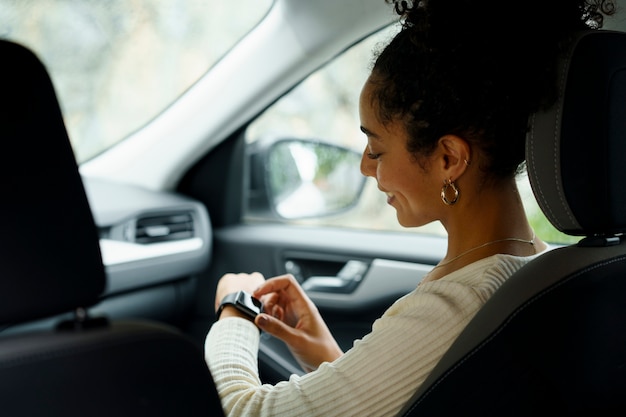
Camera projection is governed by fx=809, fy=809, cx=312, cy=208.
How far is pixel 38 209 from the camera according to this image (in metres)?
0.83

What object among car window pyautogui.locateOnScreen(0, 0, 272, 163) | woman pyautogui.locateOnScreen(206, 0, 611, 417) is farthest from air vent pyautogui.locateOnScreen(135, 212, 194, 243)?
woman pyautogui.locateOnScreen(206, 0, 611, 417)

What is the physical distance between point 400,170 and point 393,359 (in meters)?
0.37

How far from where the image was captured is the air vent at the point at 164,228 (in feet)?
9.41

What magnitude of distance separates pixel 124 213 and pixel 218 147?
50 cm

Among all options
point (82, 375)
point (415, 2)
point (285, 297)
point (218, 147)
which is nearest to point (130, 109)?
point (218, 147)

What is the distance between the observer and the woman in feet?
4.42

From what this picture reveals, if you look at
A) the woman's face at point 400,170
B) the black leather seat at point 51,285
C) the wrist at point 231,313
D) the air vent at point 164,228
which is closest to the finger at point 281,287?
the wrist at point 231,313

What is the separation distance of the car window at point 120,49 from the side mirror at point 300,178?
48 centimetres

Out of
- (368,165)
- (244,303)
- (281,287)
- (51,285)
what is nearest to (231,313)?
(244,303)

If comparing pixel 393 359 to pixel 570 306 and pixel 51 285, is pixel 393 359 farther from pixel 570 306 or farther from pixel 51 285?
pixel 51 285

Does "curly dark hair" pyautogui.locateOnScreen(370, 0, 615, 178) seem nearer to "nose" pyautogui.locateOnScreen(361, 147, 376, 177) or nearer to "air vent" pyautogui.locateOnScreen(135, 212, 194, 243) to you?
"nose" pyautogui.locateOnScreen(361, 147, 376, 177)

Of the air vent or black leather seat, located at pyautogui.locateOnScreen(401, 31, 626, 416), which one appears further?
the air vent

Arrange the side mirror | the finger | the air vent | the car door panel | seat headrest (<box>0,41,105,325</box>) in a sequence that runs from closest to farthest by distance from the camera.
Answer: seat headrest (<box>0,41,105,325</box>)
the finger
the car door panel
the air vent
the side mirror

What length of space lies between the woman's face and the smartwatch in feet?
1.32
